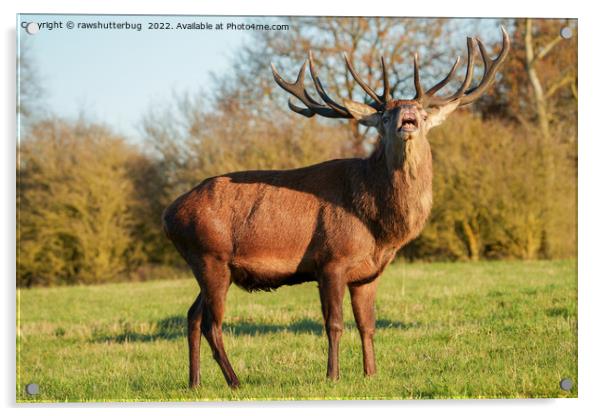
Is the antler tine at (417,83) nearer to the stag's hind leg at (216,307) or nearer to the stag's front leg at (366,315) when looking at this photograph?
the stag's front leg at (366,315)

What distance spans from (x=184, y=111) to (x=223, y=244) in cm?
827

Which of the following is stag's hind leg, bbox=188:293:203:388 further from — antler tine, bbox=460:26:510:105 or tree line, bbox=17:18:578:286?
tree line, bbox=17:18:578:286

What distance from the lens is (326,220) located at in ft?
27.1

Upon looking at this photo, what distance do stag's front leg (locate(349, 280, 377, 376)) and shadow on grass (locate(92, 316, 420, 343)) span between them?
2374mm

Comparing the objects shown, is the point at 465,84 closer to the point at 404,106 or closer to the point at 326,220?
the point at 404,106

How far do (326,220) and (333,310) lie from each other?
2.53 ft

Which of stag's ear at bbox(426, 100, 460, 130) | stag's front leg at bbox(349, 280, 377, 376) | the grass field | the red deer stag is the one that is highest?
stag's ear at bbox(426, 100, 460, 130)

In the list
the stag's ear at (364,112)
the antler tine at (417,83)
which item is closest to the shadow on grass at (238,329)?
the stag's ear at (364,112)

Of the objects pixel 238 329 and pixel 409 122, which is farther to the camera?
pixel 238 329

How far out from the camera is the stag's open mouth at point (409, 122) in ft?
25.3

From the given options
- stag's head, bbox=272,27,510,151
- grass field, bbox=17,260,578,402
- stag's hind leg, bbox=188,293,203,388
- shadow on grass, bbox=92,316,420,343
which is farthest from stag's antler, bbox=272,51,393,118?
shadow on grass, bbox=92,316,420,343

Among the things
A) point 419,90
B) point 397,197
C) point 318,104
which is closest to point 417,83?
point 419,90

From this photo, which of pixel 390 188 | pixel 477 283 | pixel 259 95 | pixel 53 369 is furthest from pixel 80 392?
pixel 477 283

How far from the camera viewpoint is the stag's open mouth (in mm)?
7715
